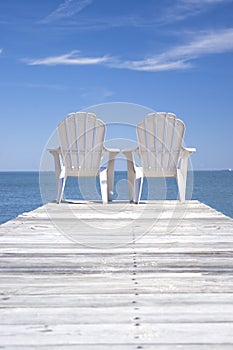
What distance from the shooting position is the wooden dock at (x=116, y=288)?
135cm

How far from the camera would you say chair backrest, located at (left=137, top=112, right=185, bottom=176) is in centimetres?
520

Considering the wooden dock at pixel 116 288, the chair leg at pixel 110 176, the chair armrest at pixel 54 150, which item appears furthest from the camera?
the chair leg at pixel 110 176

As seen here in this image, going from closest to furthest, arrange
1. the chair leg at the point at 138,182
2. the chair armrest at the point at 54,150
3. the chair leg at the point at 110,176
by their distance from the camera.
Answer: the chair leg at the point at 138,182
the chair armrest at the point at 54,150
the chair leg at the point at 110,176

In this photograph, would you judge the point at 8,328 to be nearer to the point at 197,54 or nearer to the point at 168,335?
the point at 168,335

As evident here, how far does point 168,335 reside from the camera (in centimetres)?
136

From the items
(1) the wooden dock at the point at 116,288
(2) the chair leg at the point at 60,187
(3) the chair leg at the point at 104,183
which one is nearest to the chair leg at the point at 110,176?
(3) the chair leg at the point at 104,183

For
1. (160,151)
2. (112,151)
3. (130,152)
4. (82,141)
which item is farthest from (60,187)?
(160,151)

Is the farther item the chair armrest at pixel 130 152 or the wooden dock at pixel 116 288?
the chair armrest at pixel 130 152

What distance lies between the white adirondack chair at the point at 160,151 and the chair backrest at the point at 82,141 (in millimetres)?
310

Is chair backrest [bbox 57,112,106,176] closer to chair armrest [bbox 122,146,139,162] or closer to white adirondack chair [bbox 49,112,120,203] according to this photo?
white adirondack chair [bbox 49,112,120,203]

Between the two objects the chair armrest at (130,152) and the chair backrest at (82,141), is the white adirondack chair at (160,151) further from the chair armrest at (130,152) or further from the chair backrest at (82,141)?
the chair backrest at (82,141)

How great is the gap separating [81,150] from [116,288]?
139 inches

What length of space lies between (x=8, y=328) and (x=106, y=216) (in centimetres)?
281

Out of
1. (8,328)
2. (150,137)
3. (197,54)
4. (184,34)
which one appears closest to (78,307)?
(8,328)
